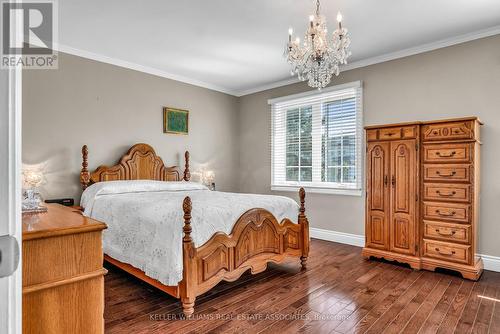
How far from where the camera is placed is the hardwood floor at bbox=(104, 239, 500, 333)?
2104 millimetres

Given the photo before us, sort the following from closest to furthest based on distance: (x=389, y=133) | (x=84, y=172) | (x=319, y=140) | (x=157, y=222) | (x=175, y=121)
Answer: (x=157, y=222) → (x=389, y=133) → (x=84, y=172) → (x=319, y=140) → (x=175, y=121)

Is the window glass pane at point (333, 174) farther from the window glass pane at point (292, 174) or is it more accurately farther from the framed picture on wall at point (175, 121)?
the framed picture on wall at point (175, 121)

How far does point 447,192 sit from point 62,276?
11.5 feet

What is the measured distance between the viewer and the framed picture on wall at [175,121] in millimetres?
4777

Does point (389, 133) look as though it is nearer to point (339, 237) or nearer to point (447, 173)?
Result: point (447, 173)

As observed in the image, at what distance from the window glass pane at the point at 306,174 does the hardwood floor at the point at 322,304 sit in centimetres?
187

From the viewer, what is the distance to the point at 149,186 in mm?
3869

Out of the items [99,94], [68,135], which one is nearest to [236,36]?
[99,94]

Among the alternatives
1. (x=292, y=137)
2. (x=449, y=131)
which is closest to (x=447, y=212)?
(x=449, y=131)

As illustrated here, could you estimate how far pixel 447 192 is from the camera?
3.15 meters

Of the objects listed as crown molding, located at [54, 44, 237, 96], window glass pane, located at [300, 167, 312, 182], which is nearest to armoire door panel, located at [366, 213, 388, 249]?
window glass pane, located at [300, 167, 312, 182]

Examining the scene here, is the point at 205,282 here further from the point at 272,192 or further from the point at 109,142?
the point at 272,192

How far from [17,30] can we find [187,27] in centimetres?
287

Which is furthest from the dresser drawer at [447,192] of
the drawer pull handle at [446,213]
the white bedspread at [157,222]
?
the white bedspread at [157,222]
